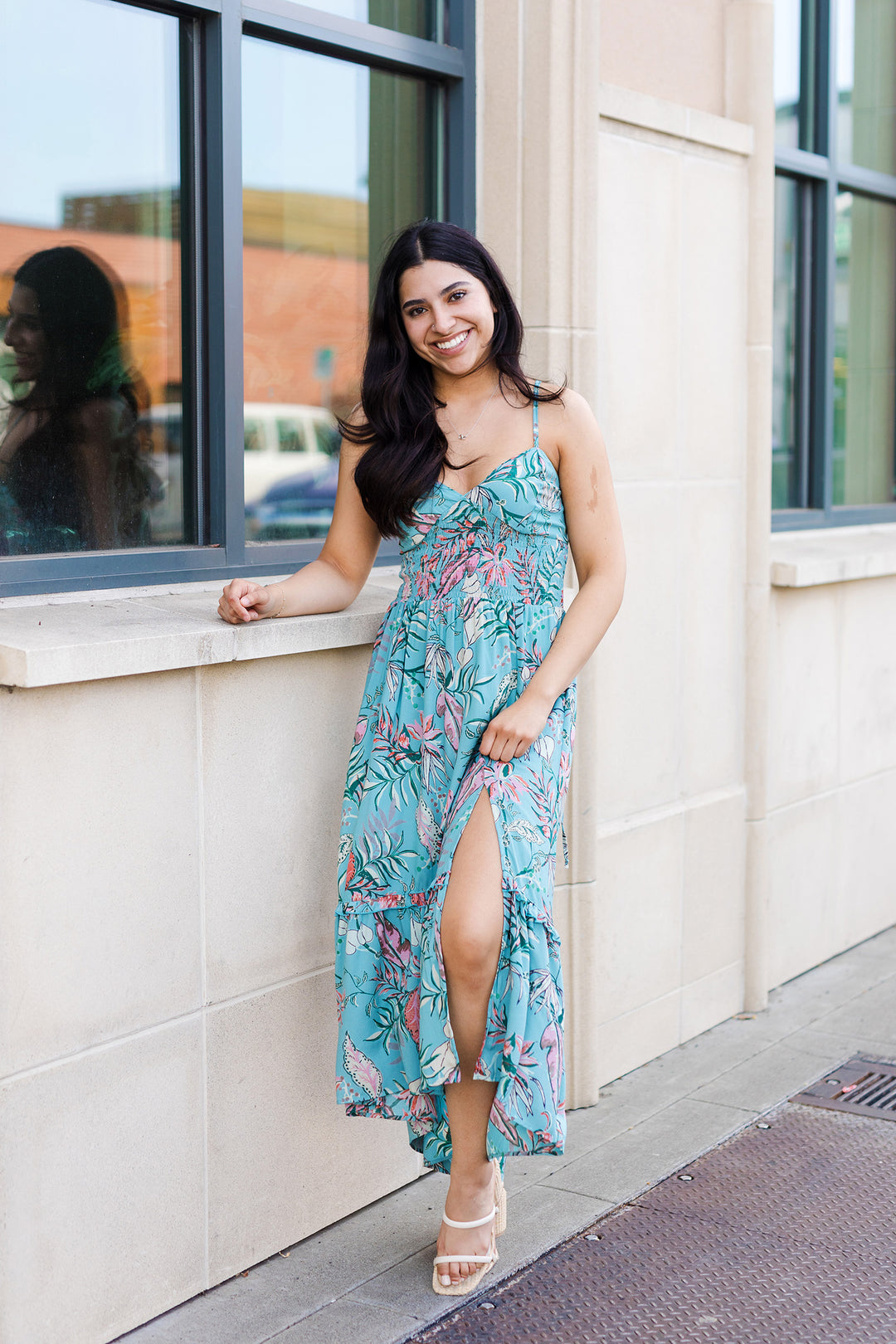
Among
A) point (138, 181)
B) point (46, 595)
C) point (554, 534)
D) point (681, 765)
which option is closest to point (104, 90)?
point (138, 181)

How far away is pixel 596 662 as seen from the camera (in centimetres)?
392

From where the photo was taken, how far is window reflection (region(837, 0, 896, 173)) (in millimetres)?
5734

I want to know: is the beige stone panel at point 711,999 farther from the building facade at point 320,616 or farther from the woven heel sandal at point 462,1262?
the woven heel sandal at point 462,1262

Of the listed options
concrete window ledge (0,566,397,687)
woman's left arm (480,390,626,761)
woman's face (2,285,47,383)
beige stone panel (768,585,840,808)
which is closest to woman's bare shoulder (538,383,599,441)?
woman's left arm (480,390,626,761)

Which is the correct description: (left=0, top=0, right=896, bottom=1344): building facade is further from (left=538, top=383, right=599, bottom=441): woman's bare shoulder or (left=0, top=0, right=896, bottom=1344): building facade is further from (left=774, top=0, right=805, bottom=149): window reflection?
(left=538, top=383, right=599, bottom=441): woman's bare shoulder

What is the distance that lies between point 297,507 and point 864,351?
3309mm

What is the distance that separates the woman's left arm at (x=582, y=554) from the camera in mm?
2930

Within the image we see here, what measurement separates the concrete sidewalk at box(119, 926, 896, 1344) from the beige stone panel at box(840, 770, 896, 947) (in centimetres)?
36

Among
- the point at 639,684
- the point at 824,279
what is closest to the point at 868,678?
the point at 824,279

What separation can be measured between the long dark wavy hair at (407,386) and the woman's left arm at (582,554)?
9cm

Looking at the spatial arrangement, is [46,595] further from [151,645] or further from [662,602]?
[662,602]

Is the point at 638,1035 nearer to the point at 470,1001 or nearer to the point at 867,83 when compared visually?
the point at 470,1001

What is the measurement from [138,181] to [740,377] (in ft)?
6.65

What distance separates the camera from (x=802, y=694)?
5.00 metres
